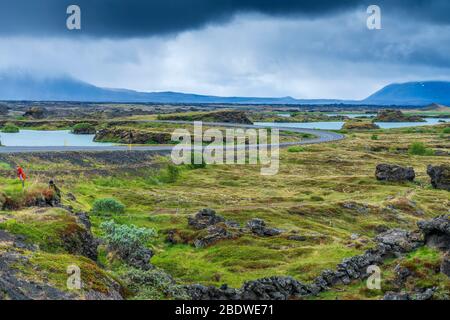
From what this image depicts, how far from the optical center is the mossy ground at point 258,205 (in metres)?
41.0

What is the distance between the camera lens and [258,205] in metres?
64.4

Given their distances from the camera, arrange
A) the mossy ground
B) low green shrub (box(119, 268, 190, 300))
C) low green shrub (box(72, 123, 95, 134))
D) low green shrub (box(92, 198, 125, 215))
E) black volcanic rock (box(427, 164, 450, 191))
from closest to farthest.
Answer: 1. low green shrub (box(119, 268, 190, 300))
2. the mossy ground
3. low green shrub (box(92, 198, 125, 215))
4. black volcanic rock (box(427, 164, 450, 191))
5. low green shrub (box(72, 123, 95, 134))

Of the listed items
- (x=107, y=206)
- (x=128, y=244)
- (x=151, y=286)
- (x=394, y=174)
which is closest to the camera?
(x=151, y=286)

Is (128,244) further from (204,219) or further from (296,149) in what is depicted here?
(296,149)

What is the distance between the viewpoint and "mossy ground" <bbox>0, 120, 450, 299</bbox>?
41.0m

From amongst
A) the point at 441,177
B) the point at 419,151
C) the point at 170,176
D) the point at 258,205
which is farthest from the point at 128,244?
the point at 419,151

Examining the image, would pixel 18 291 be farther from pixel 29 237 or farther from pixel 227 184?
pixel 227 184

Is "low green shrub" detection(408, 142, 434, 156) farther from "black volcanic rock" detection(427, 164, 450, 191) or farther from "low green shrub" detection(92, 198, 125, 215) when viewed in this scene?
"low green shrub" detection(92, 198, 125, 215)

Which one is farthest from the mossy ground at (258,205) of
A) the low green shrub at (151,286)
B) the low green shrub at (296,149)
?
the low green shrub at (296,149)

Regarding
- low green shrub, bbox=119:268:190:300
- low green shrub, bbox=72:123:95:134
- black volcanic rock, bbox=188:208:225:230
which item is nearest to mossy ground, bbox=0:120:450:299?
black volcanic rock, bbox=188:208:225:230

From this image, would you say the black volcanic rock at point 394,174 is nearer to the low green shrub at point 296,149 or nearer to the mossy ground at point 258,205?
the mossy ground at point 258,205

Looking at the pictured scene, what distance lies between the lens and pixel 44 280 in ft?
78.3

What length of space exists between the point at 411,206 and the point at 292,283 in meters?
39.7
